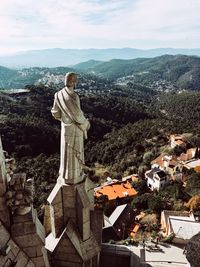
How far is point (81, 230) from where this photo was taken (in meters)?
5.12

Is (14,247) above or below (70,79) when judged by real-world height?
below

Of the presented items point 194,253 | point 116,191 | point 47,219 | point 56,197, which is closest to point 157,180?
point 116,191

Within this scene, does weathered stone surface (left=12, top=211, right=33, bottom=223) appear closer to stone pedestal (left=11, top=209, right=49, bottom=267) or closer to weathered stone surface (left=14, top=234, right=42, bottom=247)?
stone pedestal (left=11, top=209, right=49, bottom=267)

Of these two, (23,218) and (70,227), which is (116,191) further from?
(23,218)

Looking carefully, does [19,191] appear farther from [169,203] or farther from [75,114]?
[169,203]

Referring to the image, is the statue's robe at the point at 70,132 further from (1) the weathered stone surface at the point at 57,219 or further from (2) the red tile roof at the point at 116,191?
(2) the red tile roof at the point at 116,191

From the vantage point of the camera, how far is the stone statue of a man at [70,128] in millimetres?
4659

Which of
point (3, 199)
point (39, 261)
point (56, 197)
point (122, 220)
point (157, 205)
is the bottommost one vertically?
point (122, 220)

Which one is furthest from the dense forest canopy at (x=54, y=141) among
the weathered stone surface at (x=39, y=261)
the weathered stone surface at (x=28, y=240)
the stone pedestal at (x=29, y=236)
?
the weathered stone surface at (x=28, y=240)

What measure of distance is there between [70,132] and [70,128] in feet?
0.21

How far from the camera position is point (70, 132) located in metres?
4.75

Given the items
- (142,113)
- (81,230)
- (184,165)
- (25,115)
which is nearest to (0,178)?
(81,230)

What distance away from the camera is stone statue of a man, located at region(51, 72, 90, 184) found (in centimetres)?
466

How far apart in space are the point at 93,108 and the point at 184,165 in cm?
6958
